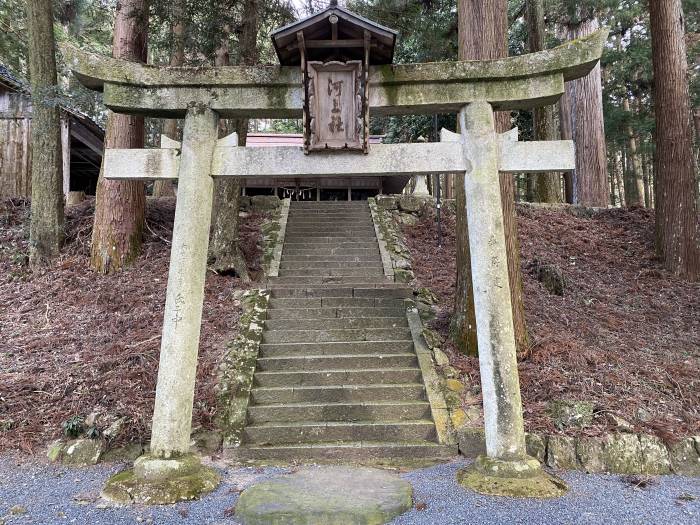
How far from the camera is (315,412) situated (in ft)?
17.9

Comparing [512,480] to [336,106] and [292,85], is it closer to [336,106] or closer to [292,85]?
[336,106]

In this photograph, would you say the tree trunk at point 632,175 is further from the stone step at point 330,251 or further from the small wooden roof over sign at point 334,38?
the small wooden roof over sign at point 334,38

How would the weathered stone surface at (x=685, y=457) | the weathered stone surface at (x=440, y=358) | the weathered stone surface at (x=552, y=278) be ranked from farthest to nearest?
1. the weathered stone surface at (x=552, y=278)
2. the weathered stone surface at (x=440, y=358)
3. the weathered stone surface at (x=685, y=457)

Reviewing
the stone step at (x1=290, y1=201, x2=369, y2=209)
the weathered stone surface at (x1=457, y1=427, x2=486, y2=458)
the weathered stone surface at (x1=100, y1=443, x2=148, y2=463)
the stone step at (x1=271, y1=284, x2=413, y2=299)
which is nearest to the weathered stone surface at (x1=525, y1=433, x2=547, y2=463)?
the weathered stone surface at (x1=457, y1=427, x2=486, y2=458)

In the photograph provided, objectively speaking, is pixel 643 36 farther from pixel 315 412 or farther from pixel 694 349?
pixel 315 412

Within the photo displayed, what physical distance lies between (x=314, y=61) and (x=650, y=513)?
436 cm

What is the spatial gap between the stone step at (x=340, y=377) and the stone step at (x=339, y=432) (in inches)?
28.9

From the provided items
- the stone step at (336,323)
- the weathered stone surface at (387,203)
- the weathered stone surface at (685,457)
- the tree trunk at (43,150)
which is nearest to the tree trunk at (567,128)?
the weathered stone surface at (387,203)

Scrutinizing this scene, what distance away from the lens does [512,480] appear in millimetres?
3828

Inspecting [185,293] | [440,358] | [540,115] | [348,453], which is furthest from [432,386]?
[540,115]

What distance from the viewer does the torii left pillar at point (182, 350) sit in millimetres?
3803

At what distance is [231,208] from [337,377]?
13.8 ft

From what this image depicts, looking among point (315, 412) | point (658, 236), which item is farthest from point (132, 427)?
point (658, 236)

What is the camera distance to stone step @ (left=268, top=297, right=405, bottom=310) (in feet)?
24.5
